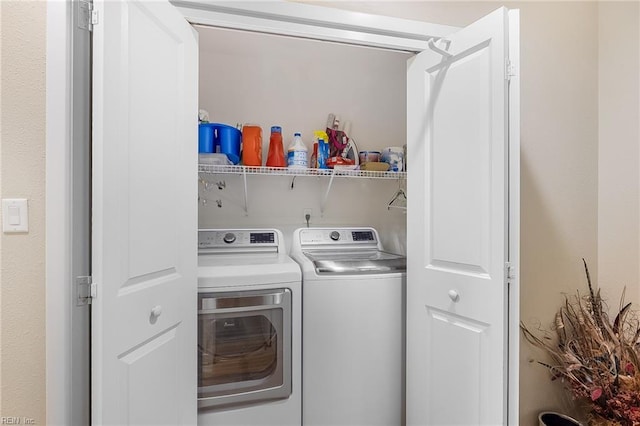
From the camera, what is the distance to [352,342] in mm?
1717

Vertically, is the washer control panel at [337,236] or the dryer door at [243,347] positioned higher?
the washer control panel at [337,236]

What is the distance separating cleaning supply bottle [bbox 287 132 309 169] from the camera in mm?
2061

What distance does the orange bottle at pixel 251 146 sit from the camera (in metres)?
2.01

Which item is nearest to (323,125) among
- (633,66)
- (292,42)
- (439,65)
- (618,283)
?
(292,42)

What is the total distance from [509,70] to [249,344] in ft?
5.24

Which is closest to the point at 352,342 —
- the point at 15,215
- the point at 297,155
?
the point at 297,155

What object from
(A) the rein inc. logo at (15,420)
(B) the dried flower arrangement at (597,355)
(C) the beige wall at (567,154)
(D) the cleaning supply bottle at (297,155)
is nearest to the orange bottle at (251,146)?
(D) the cleaning supply bottle at (297,155)

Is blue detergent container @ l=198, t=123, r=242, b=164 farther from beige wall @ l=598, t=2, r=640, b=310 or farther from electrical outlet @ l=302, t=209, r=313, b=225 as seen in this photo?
beige wall @ l=598, t=2, r=640, b=310

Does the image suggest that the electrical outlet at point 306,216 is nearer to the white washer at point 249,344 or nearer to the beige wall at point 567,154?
the white washer at point 249,344

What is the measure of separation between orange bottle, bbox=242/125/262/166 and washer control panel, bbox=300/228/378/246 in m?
0.55

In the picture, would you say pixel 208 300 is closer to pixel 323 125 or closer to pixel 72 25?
pixel 72 25

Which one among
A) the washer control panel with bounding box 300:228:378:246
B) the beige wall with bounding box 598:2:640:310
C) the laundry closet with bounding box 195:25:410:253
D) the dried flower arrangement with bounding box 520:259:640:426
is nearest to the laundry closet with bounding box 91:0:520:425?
the laundry closet with bounding box 195:25:410:253

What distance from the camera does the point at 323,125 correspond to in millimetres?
2355

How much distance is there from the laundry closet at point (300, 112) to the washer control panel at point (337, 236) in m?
0.12
